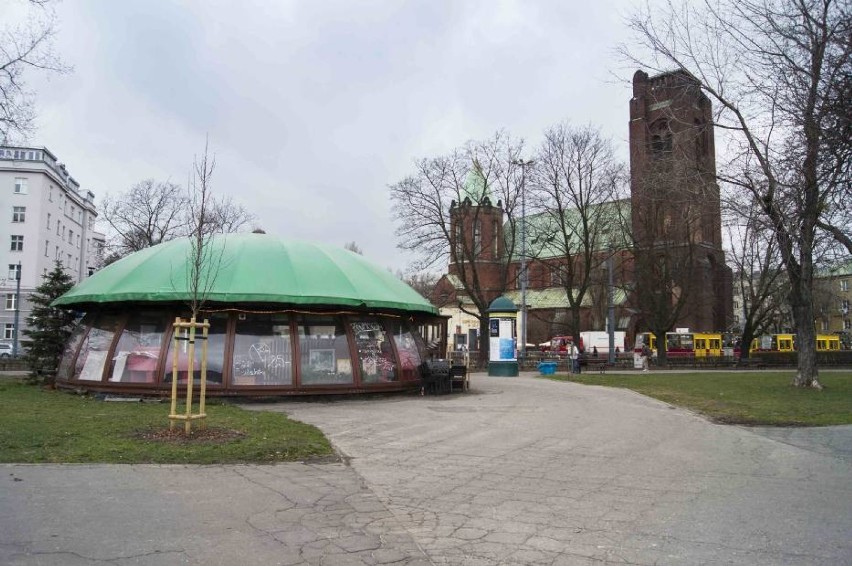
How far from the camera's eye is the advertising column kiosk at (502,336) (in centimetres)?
2784

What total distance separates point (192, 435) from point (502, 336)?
20.1 meters

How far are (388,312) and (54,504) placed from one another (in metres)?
12.2

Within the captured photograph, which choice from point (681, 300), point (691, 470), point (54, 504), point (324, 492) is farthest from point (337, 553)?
point (681, 300)

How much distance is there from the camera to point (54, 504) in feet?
19.5

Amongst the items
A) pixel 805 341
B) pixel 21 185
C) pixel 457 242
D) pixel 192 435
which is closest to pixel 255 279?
pixel 192 435

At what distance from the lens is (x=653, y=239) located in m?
43.0

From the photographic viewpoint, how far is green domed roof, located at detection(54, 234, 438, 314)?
618 inches

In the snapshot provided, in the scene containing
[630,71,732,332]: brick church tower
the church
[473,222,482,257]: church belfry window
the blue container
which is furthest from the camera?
[473,222,482,257]: church belfry window

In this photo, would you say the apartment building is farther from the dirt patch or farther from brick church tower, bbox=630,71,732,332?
the dirt patch

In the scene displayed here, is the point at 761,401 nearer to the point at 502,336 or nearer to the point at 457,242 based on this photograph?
the point at 502,336

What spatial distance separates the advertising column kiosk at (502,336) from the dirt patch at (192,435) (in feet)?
61.2

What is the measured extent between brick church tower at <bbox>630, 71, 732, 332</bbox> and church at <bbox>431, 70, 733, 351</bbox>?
0.07 m

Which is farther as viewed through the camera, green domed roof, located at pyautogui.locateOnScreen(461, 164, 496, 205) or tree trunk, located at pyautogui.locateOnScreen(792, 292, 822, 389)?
green domed roof, located at pyautogui.locateOnScreen(461, 164, 496, 205)

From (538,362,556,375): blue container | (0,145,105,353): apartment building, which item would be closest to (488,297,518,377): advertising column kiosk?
(538,362,556,375): blue container
